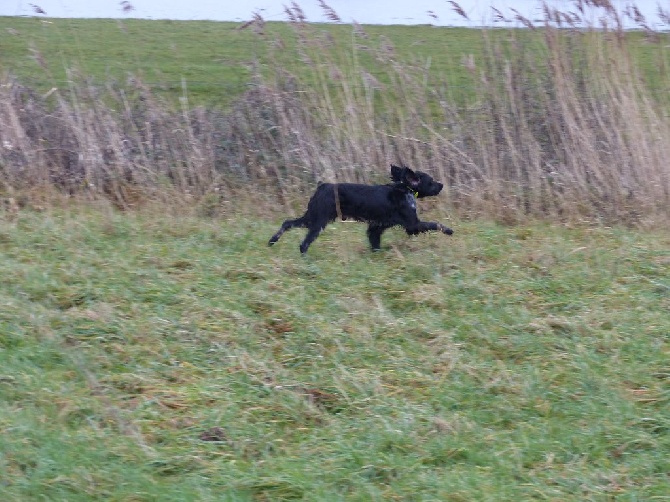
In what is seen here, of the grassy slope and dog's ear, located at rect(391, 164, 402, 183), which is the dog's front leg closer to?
dog's ear, located at rect(391, 164, 402, 183)

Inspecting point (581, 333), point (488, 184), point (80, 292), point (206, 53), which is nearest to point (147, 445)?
point (80, 292)

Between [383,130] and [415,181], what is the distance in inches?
66.3

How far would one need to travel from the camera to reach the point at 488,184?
8.62 m

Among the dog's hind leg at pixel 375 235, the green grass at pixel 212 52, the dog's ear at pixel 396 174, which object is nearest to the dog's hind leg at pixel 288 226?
the dog's hind leg at pixel 375 235

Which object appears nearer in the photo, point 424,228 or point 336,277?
point 336,277

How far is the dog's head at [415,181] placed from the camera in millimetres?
7352

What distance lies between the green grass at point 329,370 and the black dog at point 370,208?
0.76ft

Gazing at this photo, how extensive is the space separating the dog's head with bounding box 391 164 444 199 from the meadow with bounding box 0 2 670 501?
46 cm

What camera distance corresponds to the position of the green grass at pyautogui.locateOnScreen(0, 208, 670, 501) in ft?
12.1

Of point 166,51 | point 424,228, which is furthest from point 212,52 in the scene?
point 424,228

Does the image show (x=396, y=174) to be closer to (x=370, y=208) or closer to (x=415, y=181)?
(x=415, y=181)

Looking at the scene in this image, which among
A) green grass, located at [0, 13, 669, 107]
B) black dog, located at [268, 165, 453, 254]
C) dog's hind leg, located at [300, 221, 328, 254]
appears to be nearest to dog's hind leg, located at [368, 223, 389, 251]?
black dog, located at [268, 165, 453, 254]

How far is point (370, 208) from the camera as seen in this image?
7.14 meters

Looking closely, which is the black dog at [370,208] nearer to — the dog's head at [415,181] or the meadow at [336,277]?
the dog's head at [415,181]
